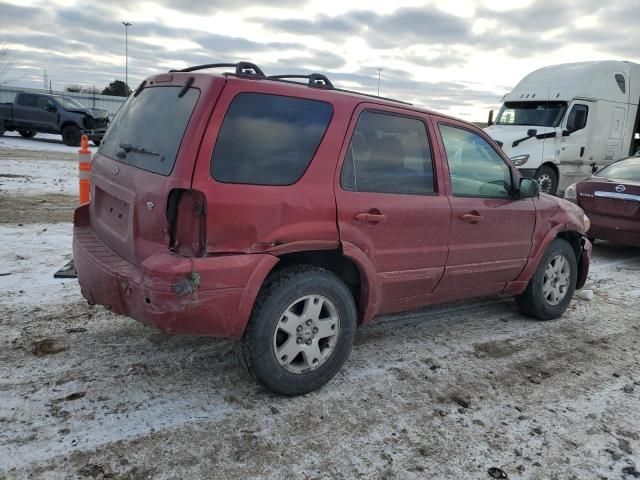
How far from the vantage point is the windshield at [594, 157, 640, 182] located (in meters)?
7.85

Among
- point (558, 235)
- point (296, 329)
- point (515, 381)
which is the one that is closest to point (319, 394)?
point (296, 329)

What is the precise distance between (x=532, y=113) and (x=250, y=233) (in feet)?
38.9

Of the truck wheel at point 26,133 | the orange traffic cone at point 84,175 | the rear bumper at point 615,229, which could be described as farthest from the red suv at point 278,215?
the truck wheel at point 26,133

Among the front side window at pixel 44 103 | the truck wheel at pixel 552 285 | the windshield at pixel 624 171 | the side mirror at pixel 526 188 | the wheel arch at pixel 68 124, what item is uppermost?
the front side window at pixel 44 103

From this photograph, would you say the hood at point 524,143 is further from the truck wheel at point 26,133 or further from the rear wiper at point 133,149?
the truck wheel at point 26,133

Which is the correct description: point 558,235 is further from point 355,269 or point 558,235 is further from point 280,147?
point 280,147

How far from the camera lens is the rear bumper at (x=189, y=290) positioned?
278cm

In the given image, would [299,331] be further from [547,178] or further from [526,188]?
[547,178]

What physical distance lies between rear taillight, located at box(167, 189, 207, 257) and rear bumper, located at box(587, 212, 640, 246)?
6.33m

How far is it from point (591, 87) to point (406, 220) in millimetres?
11313

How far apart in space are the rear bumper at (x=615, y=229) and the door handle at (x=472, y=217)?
4079mm

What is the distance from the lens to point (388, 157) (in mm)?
3658

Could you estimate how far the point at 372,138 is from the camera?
11.7ft

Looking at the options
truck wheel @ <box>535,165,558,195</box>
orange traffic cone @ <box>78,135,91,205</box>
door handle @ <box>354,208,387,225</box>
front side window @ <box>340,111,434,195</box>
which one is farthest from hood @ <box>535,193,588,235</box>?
truck wheel @ <box>535,165,558,195</box>
